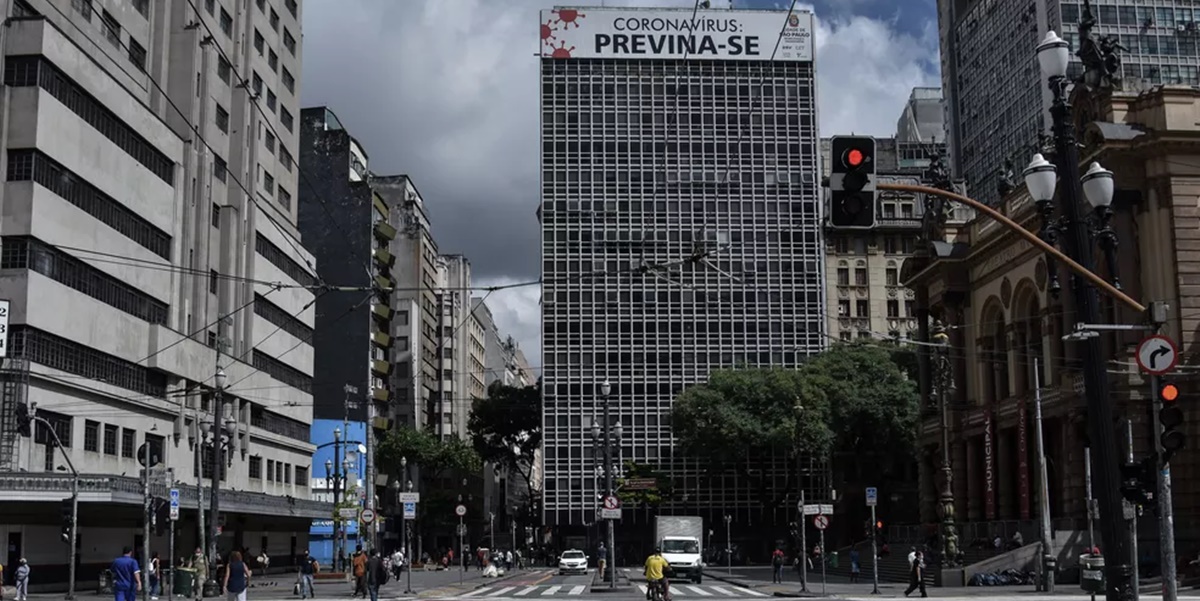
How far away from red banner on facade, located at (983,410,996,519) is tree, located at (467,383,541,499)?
5274cm

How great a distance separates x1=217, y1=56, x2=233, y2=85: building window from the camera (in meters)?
60.5

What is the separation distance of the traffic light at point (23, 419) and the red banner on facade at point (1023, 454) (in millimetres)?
35990

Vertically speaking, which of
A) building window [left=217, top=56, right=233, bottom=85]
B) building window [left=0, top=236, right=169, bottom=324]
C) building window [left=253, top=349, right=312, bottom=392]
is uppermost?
building window [left=217, top=56, right=233, bottom=85]

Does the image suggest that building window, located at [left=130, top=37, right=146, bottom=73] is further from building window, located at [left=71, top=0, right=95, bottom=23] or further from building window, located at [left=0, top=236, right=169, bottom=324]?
building window, located at [left=0, top=236, right=169, bottom=324]

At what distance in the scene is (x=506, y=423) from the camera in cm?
10938

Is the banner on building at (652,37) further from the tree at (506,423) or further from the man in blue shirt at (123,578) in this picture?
the man in blue shirt at (123,578)

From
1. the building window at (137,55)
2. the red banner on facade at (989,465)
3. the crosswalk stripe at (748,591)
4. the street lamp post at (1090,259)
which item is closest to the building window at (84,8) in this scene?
the building window at (137,55)

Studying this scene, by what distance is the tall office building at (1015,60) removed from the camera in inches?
3378

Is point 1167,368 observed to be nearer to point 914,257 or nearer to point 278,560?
point 914,257

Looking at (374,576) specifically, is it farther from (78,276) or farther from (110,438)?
(78,276)

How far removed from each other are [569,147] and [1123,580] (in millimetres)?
80784

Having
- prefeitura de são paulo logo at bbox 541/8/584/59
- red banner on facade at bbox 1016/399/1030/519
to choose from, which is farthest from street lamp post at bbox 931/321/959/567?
prefeitura de são paulo logo at bbox 541/8/584/59

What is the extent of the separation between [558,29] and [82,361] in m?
56.3

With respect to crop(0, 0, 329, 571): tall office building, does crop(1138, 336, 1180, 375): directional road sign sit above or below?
below
